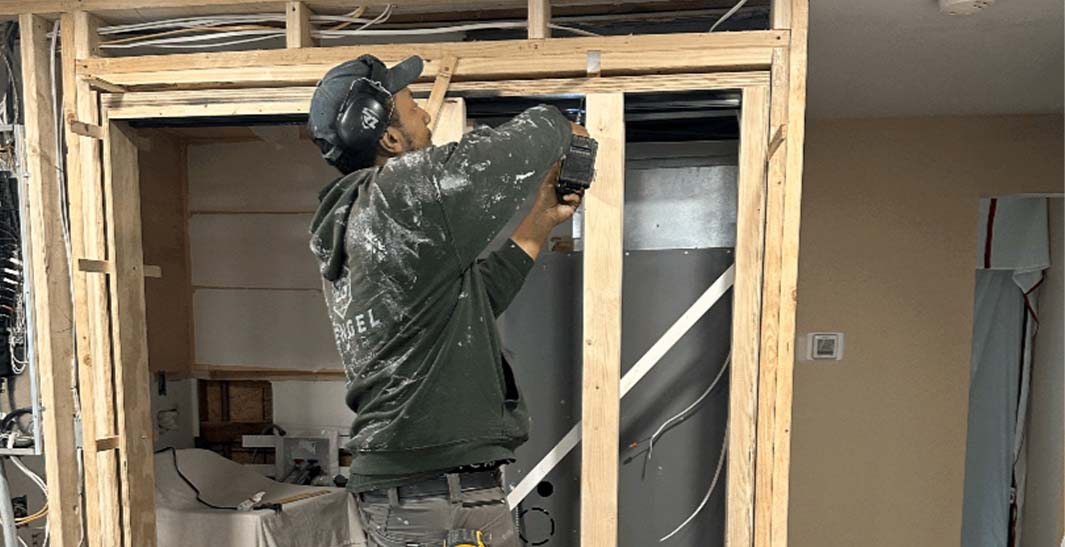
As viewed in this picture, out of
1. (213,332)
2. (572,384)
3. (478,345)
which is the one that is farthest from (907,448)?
(213,332)

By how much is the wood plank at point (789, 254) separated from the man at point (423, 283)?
23.6 inches

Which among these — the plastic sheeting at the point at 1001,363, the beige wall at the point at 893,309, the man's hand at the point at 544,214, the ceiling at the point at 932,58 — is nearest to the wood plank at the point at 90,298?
the man's hand at the point at 544,214

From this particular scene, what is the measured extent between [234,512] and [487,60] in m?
2.18

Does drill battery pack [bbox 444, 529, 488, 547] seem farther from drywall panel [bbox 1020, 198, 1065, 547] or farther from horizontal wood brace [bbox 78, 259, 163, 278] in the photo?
drywall panel [bbox 1020, 198, 1065, 547]

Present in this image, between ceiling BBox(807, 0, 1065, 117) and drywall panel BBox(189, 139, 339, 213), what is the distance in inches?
94.9

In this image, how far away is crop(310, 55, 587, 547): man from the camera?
1.00 metres

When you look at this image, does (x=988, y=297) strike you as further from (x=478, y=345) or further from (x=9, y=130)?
(x=9, y=130)

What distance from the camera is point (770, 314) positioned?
152cm

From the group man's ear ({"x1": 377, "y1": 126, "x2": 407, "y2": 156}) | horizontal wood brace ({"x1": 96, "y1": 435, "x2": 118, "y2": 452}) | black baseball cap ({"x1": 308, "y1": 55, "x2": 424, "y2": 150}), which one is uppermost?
black baseball cap ({"x1": 308, "y1": 55, "x2": 424, "y2": 150})

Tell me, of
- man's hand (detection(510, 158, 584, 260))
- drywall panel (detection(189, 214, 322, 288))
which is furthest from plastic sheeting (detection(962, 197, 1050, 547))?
drywall panel (detection(189, 214, 322, 288))

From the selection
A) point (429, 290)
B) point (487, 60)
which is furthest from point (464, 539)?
point (487, 60)

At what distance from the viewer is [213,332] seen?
338 centimetres

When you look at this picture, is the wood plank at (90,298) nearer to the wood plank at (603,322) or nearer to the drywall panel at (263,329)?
the wood plank at (603,322)

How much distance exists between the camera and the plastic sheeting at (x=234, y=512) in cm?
254
